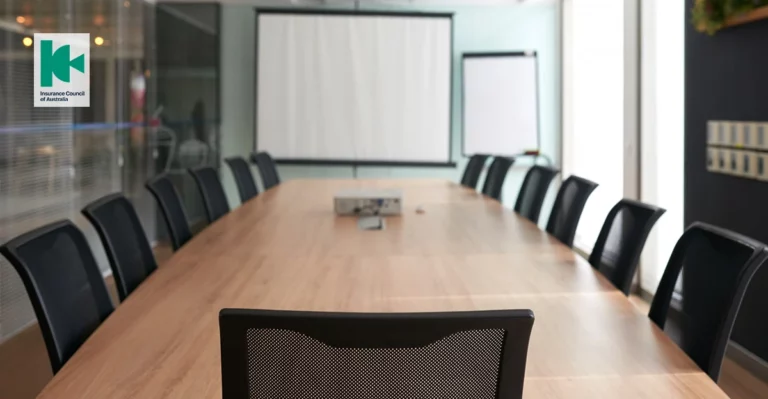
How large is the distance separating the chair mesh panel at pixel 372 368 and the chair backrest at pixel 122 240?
4.67 feet

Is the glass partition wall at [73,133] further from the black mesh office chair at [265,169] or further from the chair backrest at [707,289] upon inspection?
the chair backrest at [707,289]

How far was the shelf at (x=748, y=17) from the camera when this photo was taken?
10.5 feet

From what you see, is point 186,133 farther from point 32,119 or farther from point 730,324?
point 730,324

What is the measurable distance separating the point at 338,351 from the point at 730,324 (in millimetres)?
1003

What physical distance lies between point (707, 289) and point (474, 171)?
160 inches

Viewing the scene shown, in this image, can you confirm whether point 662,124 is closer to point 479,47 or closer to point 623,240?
point 623,240

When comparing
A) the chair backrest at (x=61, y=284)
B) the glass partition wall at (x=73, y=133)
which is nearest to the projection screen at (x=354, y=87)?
the glass partition wall at (x=73, y=133)

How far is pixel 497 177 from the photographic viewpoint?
196 inches

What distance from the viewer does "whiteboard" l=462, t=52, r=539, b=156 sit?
24.5ft

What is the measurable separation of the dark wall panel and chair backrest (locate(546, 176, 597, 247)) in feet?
3.25

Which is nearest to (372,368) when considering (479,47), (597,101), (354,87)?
(597,101)

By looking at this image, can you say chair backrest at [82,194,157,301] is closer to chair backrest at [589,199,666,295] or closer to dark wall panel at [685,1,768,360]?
chair backrest at [589,199,666,295]

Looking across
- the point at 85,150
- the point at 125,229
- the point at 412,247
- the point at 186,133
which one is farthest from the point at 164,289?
the point at 186,133

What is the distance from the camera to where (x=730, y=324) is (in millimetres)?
1554
